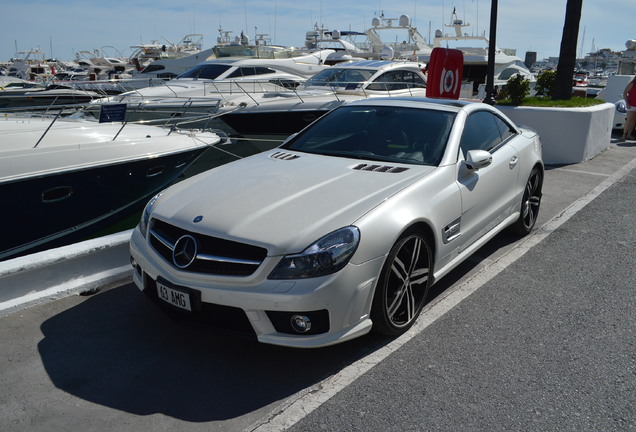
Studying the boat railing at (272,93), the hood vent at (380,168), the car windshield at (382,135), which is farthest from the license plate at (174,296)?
the boat railing at (272,93)

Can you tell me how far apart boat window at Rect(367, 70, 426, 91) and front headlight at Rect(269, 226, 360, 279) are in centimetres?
945

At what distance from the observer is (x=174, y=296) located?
11.3 feet

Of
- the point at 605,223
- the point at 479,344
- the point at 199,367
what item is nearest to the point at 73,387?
the point at 199,367

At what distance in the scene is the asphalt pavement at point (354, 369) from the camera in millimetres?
2988

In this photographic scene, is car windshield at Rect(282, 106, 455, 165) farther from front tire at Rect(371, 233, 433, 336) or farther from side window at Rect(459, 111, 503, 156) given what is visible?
front tire at Rect(371, 233, 433, 336)

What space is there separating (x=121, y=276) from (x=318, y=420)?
249 centimetres

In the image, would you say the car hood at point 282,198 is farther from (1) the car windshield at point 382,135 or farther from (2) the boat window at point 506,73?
(2) the boat window at point 506,73

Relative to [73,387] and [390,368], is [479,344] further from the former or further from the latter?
[73,387]

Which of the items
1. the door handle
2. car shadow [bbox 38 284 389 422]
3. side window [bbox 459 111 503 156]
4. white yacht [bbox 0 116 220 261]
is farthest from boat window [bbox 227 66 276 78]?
car shadow [bbox 38 284 389 422]

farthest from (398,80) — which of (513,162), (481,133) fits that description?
(481,133)

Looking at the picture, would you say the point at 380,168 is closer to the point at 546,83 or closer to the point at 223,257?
the point at 223,257

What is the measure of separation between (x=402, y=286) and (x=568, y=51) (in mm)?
10030

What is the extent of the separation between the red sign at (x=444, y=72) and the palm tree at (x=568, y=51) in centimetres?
357

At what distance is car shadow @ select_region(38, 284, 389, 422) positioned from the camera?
3148 mm
